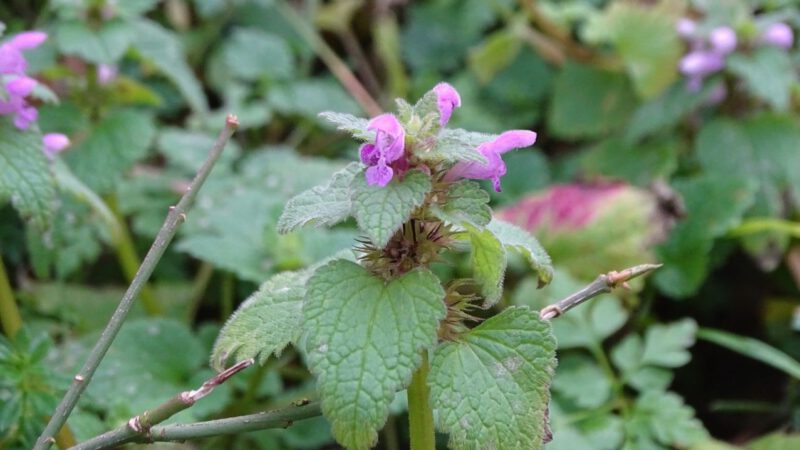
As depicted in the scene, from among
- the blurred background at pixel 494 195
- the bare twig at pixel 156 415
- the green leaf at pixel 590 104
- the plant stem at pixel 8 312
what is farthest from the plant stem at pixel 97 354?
Result: the green leaf at pixel 590 104

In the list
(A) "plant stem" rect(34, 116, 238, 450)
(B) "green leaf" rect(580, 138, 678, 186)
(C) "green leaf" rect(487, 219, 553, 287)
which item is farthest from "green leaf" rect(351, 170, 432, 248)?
(B) "green leaf" rect(580, 138, 678, 186)

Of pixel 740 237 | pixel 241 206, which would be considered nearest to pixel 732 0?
pixel 740 237

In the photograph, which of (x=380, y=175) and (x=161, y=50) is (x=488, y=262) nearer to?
(x=380, y=175)

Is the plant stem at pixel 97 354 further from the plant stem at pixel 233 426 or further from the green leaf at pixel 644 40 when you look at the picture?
the green leaf at pixel 644 40

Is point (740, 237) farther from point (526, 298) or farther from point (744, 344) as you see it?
point (526, 298)

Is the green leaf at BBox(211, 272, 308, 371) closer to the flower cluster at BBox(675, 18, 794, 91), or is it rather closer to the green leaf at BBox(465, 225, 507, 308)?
the green leaf at BBox(465, 225, 507, 308)
